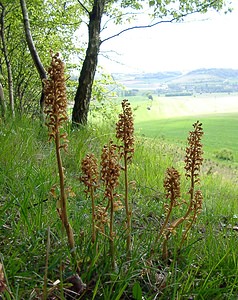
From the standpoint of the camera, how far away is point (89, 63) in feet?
23.9

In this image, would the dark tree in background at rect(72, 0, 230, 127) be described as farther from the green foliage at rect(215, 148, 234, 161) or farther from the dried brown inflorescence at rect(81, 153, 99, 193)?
the green foliage at rect(215, 148, 234, 161)

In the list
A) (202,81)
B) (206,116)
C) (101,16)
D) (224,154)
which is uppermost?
(101,16)

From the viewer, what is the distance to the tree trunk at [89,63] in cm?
723

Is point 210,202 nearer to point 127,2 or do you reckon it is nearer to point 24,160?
point 24,160

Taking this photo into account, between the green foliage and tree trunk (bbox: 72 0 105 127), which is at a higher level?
tree trunk (bbox: 72 0 105 127)

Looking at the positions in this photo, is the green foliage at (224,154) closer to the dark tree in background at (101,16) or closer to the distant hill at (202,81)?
the distant hill at (202,81)

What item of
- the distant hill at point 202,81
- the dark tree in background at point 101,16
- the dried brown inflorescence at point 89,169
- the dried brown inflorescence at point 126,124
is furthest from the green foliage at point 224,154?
the dried brown inflorescence at point 89,169

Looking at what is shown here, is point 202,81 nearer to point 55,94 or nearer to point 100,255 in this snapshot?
point 100,255

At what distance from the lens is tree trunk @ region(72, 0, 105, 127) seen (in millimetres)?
7234

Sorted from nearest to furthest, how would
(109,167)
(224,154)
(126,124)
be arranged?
(109,167)
(126,124)
(224,154)

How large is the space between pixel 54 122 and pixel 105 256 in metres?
0.68

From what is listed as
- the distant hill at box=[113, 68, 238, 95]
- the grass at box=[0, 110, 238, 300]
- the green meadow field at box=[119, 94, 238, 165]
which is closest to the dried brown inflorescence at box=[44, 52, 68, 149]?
the grass at box=[0, 110, 238, 300]

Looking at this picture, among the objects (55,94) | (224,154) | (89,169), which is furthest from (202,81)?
(55,94)

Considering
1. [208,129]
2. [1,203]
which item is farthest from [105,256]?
[208,129]
